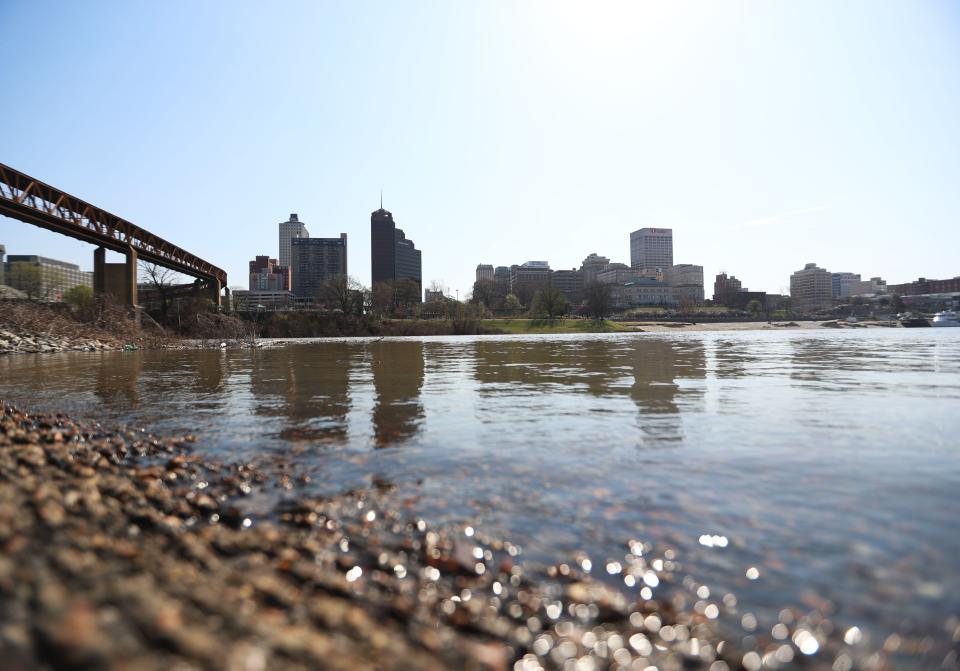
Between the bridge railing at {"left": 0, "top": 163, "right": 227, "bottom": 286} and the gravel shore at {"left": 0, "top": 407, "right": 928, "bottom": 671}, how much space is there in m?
65.5

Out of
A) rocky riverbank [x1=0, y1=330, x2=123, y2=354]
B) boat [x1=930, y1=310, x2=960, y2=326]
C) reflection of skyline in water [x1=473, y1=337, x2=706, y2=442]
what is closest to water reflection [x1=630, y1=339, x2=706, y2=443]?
reflection of skyline in water [x1=473, y1=337, x2=706, y2=442]

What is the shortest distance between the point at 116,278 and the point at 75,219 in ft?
37.2

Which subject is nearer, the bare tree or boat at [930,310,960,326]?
the bare tree

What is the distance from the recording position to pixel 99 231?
219ft

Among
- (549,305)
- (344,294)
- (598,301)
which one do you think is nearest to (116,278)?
(344,294)

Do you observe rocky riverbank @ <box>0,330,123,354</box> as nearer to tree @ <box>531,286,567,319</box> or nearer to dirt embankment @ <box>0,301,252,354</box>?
dirt embankment @ <box>0,301,252,354</box>

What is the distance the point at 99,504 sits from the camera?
5.75 meters

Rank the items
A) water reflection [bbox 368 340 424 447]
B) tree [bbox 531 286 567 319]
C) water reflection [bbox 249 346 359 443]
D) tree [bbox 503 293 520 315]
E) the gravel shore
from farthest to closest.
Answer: tree [bbox 503 293 520 315]
tree [bbox 531 286 567 319]
water reflection [bbox 249 346 359 443]
water reflection [bbox 368 340 424 447]
the gravel shore

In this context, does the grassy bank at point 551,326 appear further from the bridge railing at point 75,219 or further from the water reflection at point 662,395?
the water reflection at point 662,395

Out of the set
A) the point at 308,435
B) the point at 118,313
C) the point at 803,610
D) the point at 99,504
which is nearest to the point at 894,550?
the point at 803,610

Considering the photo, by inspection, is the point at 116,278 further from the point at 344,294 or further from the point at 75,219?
the point at 344,294

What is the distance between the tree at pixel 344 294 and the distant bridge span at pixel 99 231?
3115 centimetres

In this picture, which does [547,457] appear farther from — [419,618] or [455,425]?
[419,618]

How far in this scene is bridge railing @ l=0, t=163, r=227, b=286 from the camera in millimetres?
53438
